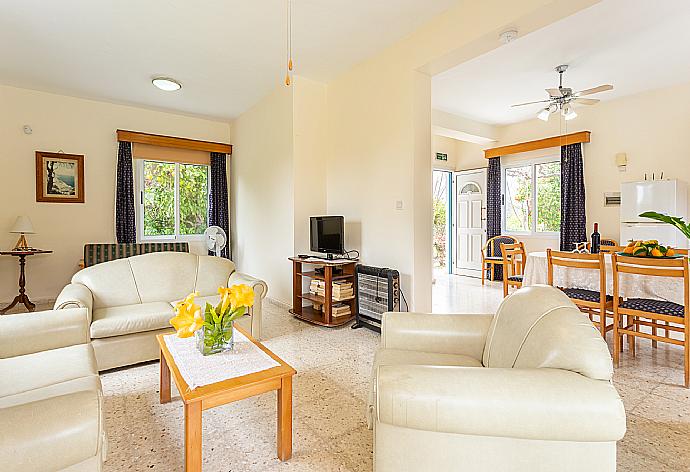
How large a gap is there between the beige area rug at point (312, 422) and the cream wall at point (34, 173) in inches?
133

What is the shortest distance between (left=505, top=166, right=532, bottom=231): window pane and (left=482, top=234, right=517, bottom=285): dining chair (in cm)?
32

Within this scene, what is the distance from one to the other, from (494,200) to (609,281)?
387cm

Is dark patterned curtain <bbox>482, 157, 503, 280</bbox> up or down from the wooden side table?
up

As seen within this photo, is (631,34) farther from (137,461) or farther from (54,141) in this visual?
(54,141)

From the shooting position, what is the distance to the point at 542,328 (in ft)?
4.49

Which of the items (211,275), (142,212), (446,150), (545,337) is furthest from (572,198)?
(142,212)

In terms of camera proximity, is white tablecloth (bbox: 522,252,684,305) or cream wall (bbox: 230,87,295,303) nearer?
white tablecloth (bbox: 522,252,684,305)

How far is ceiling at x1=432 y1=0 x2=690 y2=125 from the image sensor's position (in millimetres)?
3117

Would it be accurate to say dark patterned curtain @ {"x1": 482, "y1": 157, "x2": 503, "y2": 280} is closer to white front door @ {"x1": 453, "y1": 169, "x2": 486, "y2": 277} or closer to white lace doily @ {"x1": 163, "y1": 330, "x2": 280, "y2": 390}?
white front door @ {"x1": 453, "y1": 169, "x2": 486, "y2": 277}

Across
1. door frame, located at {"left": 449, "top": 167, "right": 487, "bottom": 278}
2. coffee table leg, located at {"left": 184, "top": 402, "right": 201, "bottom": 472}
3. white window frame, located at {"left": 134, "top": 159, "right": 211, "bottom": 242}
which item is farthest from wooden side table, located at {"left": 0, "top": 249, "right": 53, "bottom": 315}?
door frame, located at {"left": 449, "top": 167, "right": 487, "bottom": 278}

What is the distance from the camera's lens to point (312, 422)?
2.04 m

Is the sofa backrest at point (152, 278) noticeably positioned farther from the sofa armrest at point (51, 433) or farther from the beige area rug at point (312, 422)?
the sofa armrest at point (51, 433)

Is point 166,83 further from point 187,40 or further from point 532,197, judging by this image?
point 532,197

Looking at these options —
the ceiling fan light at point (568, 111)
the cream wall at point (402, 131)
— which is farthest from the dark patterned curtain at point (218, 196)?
the ceiling fan light at point (568, 111)
